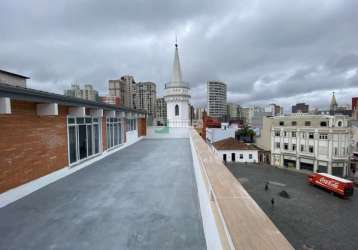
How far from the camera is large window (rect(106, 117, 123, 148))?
8.10m

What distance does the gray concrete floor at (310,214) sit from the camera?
28.9 feet

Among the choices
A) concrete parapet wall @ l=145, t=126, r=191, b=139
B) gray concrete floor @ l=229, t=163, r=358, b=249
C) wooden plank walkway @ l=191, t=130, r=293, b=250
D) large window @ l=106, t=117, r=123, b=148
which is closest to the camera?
wooden plank walkway @ l=191, t=130, r=293, b=250

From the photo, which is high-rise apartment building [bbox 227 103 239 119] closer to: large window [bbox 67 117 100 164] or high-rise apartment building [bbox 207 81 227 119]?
high-rise apartment building [bbox 207 81 227 119]

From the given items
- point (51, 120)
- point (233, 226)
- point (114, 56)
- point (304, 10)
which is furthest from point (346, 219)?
point (114, 56)

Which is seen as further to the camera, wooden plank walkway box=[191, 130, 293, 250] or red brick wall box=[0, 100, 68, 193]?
red brick wall box=[0, 100, 68, 193]

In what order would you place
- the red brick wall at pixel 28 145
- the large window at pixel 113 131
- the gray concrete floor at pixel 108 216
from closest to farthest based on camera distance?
1. the gray concrete floor at pixel 108 216
2. the red brick wall at pixel 28 145
3. the large window at pixel 113 131

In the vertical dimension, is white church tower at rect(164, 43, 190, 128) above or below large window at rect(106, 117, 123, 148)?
above

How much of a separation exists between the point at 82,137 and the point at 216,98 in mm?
95154

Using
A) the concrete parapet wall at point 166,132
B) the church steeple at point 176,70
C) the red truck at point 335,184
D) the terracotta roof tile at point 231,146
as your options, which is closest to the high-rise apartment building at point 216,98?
the terracotta roof tile at point 231,146

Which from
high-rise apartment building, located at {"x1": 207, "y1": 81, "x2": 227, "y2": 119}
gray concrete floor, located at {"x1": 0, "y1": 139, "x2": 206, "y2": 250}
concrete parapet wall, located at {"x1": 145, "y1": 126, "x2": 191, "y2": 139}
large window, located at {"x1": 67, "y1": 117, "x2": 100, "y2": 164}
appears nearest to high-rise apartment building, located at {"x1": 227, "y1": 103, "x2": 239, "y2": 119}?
high-rise apartment building, located at {"x1": 207, "y1": 81, "x2": 227, "y2": 119}

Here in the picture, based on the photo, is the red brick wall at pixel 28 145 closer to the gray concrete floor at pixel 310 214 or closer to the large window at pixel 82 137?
the large window at pixel 82 137

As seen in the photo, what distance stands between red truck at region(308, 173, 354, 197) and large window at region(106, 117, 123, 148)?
1779 cm

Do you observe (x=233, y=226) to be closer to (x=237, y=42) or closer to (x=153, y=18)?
(x=153, y=18)

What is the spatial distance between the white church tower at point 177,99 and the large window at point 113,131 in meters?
8.51
